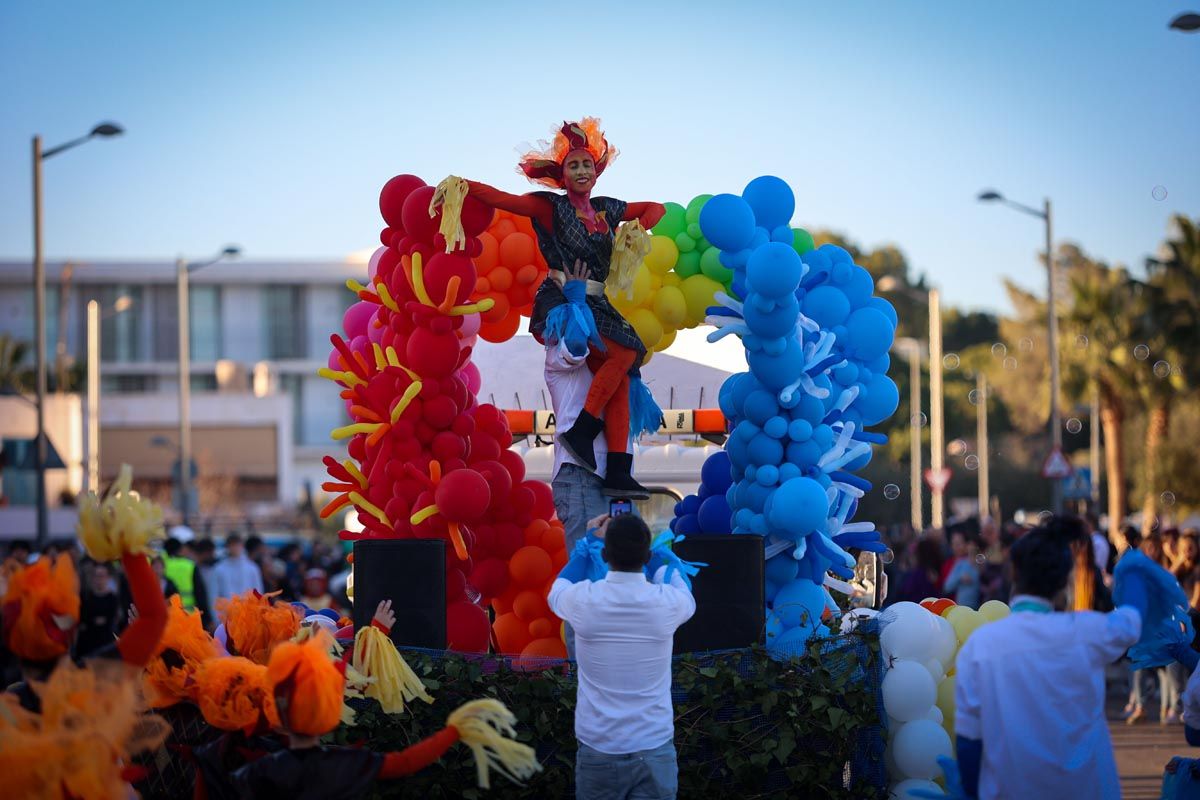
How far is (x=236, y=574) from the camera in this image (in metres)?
13.9

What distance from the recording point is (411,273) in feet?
25.2

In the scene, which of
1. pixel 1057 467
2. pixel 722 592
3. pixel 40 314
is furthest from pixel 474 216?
pixel 1057 467

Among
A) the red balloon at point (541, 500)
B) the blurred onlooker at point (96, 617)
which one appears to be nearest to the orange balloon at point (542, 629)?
the red balloon at point (541, 500)

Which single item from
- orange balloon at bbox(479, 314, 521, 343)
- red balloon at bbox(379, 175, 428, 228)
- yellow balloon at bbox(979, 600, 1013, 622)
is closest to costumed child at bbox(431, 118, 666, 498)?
red balloon at bbox(379, 175, 428, 228)

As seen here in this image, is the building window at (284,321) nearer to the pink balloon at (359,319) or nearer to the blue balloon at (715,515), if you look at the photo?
the pink balloon at (359,319)

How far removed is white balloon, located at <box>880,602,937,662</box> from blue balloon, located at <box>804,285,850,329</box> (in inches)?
80.2

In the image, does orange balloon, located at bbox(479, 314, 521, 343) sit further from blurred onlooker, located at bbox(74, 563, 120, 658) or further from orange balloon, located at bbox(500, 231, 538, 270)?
blurred onlooker, located at bbox(74, 563, 120, 658)

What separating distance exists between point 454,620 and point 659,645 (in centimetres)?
265

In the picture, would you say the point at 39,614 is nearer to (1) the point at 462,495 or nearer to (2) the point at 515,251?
(1) the point at 462,495

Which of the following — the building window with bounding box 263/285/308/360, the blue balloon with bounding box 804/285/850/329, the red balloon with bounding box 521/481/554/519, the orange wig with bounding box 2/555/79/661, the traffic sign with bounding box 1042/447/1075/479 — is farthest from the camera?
the building window with bounding box 263/285/308/360

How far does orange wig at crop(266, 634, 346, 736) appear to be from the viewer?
14.9ft

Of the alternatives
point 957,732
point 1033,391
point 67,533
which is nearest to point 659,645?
point 957,732

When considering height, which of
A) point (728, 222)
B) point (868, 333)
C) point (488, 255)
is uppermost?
point (728, 222)

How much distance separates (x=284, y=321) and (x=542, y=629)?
4785 centimetres
